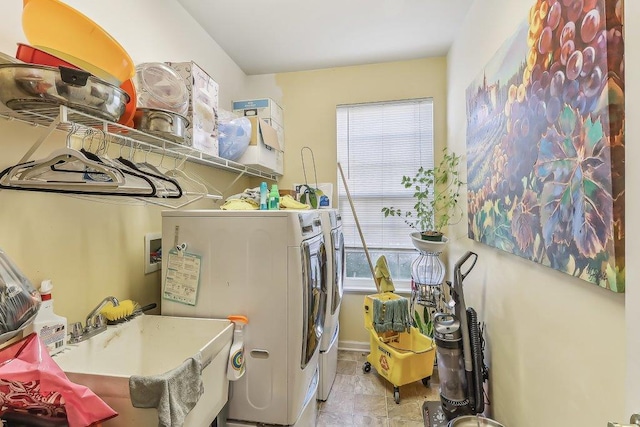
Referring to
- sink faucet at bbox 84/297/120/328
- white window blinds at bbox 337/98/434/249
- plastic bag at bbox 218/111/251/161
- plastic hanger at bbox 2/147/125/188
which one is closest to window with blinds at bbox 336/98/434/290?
white window blinds at bbox 337/98/434/249

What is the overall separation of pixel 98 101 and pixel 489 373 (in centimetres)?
220

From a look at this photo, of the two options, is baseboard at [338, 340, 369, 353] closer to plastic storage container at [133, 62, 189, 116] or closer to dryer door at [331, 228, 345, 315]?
dryer door at [331, 228, 345, 315]

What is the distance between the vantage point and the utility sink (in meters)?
0.98

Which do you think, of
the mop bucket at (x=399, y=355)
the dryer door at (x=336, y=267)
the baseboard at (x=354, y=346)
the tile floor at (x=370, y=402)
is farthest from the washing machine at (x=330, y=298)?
the baseboard at (x=354, y=346)

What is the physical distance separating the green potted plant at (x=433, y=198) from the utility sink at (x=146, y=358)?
1702mm

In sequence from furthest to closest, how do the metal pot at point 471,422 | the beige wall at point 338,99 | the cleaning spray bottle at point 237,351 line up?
the beige wall at point 338,99, the metal pot at point 471,422, the cleaning spray bottle at point 237,351

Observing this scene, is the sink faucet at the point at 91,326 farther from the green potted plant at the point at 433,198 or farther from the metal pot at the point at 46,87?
the green potted plant at the point at 433,198

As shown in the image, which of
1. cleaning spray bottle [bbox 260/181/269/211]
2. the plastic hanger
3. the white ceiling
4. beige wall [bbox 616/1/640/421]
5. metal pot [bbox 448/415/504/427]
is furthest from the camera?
the white ceiling

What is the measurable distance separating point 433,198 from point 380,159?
60 cm

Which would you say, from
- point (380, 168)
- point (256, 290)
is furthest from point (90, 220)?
point (380, 168)

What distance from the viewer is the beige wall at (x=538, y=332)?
88 centimetres

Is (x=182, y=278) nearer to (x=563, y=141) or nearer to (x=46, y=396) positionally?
(x=46, y=396)

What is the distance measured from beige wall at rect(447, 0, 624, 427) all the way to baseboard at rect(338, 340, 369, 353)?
1194 mm

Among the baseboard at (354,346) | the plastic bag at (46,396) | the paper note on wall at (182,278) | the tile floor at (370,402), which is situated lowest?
the tile floor at (370,402)
